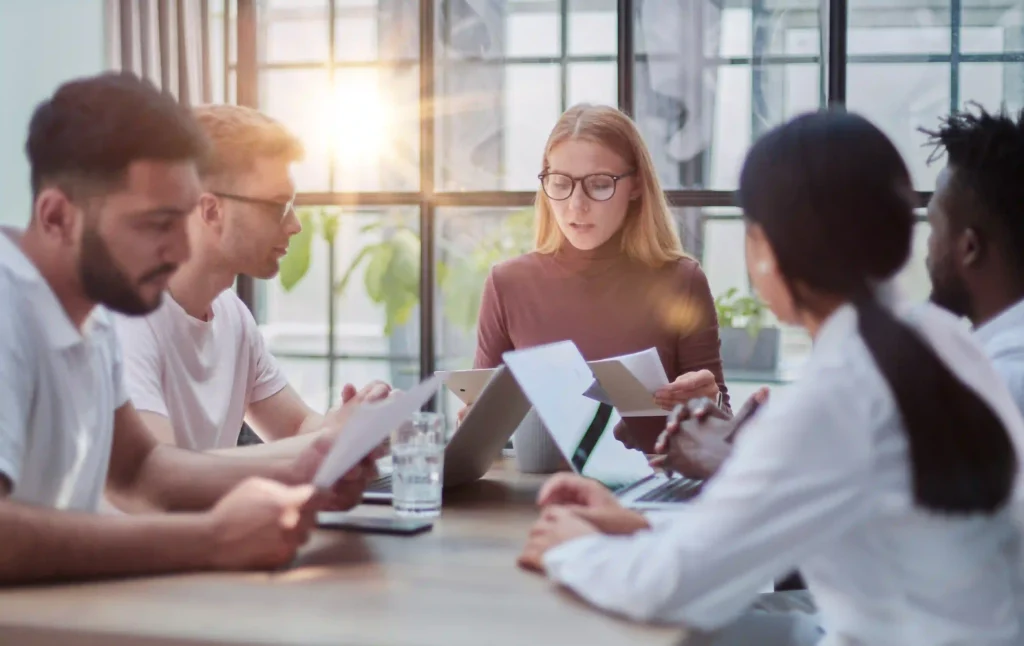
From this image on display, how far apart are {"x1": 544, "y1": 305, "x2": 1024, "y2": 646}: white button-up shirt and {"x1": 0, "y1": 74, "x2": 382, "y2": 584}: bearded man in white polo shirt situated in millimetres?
399

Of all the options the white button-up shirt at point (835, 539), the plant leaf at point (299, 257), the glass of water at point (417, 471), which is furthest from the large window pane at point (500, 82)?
the white button-up shirt at point (835, 539)

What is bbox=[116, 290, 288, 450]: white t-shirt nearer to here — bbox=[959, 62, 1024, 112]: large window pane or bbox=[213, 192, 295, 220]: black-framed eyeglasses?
bbox=[213, 192, 295, 220]: black-framed eyeglasses

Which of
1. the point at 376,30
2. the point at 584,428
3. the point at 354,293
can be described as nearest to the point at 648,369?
the point at 584,428

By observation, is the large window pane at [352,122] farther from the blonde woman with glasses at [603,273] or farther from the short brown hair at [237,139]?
the short brown hair at [237,139]

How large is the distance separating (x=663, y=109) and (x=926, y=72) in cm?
91

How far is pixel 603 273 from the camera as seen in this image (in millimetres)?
2580

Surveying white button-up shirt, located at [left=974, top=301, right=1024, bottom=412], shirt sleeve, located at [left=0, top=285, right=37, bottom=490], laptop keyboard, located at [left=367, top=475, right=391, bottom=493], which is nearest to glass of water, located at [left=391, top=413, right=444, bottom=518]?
laptop keyboard, located at [left=367, top=475, right=391, bottom=493]

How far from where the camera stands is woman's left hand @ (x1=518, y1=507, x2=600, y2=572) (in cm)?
116

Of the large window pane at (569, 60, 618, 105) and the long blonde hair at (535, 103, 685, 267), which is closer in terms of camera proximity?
the long blonde hair at (535, 103, 685, 267)

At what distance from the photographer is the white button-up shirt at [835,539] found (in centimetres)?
97

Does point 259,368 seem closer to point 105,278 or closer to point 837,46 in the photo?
point 105,278

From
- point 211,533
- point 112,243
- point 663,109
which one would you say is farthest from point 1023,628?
point 663,109

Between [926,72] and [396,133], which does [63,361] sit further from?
[926,72]

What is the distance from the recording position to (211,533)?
3.84 feet
